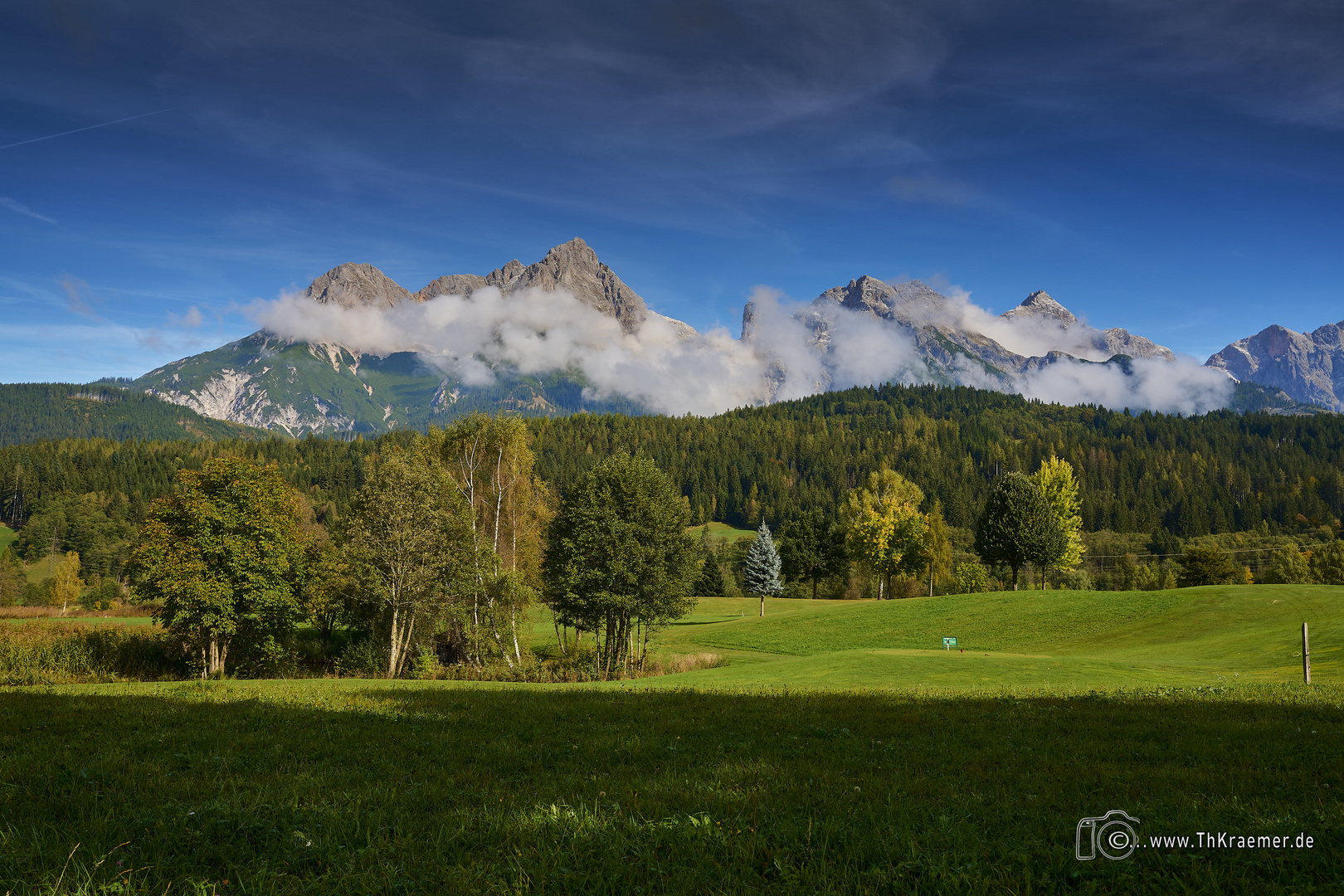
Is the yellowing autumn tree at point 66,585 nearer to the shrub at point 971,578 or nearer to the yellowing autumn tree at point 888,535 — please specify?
the yellowing autumn tree at point 888,535

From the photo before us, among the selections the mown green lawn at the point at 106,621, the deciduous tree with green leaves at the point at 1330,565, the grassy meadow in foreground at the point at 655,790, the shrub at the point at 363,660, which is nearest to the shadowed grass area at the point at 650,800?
the grassy meadow in foreground at the point at 655,790

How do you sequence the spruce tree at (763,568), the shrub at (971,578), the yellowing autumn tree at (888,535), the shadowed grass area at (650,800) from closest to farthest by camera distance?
the shadowed grass area at (650,800) < the yellowing autumn tree at (888,535) < the spruce tree at (763,568) < the shrub at (971,578)

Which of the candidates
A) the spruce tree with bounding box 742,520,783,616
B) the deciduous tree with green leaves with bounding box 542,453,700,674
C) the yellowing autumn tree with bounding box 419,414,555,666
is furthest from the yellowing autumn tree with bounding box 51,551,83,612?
the deciduous tree with green leaves with bounding box 542,453,700,674

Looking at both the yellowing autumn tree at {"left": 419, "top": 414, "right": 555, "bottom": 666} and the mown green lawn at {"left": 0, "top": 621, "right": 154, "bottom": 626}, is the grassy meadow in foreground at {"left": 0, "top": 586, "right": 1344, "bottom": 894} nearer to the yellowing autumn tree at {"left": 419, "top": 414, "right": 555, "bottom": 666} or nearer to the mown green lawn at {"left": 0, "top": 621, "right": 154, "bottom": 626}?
the yellowing autumn tree at {"left": 419, "top": 414, "right": 555, "bottom": 666}

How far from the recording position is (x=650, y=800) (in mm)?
6184

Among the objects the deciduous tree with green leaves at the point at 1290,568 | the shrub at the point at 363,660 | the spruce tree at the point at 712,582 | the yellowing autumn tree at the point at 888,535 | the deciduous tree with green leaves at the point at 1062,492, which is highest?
the deciduous tree with green leaves at the point at 1062,492

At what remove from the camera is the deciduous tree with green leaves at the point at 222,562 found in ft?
119

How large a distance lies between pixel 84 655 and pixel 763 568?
6454 cm

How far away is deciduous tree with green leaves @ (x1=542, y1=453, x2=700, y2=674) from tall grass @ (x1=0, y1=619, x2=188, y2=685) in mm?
20939

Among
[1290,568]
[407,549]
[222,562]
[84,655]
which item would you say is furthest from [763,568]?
[1290,568]

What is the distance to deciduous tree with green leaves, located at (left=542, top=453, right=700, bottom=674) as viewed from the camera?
1533 inches

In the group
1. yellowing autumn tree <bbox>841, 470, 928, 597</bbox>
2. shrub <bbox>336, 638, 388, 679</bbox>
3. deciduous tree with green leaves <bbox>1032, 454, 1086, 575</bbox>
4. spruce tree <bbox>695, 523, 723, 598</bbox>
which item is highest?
deciduous tree with green leaves <bbox>1032, 454, 1086, 575</bbox>

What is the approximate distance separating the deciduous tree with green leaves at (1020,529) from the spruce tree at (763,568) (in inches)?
916

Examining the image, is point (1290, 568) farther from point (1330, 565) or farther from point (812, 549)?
point (812, 549)
